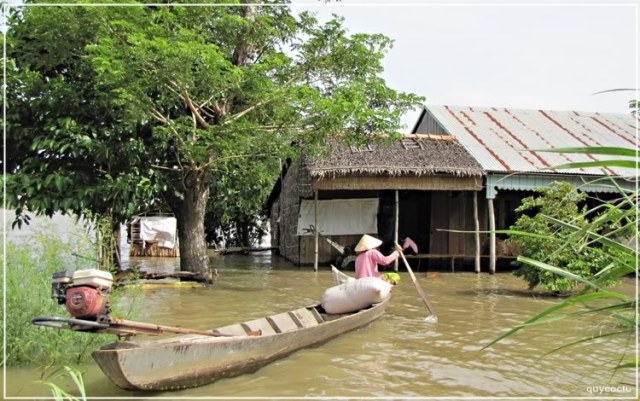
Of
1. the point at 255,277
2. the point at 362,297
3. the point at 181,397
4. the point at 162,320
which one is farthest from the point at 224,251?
the point at 181,397

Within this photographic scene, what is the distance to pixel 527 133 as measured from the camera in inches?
629

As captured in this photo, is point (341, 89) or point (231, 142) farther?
point (341, 89)

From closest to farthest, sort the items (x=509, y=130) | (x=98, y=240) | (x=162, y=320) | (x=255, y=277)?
(x=98, y=240), (x=162, y=320), (x=255, y=277), (x=509, y=130)

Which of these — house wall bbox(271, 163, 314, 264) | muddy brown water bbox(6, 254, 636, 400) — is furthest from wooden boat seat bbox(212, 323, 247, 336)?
house wall bbox(271, 163, 314, 264)

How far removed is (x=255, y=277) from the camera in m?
13.7

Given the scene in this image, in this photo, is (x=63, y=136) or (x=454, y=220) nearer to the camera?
(x=63, y=136)

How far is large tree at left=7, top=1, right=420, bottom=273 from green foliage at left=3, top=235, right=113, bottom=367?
3.49 metres

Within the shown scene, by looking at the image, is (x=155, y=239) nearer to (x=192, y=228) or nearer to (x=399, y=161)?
(x=192, y=228)

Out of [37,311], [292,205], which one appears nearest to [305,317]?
[37,311]

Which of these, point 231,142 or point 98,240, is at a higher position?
point 231,142

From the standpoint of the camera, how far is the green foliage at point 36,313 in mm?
4875

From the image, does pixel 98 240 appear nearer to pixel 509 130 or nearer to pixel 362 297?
pixel 362 297

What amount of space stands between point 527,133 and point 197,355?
549 inches

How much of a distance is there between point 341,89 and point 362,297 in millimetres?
4606
